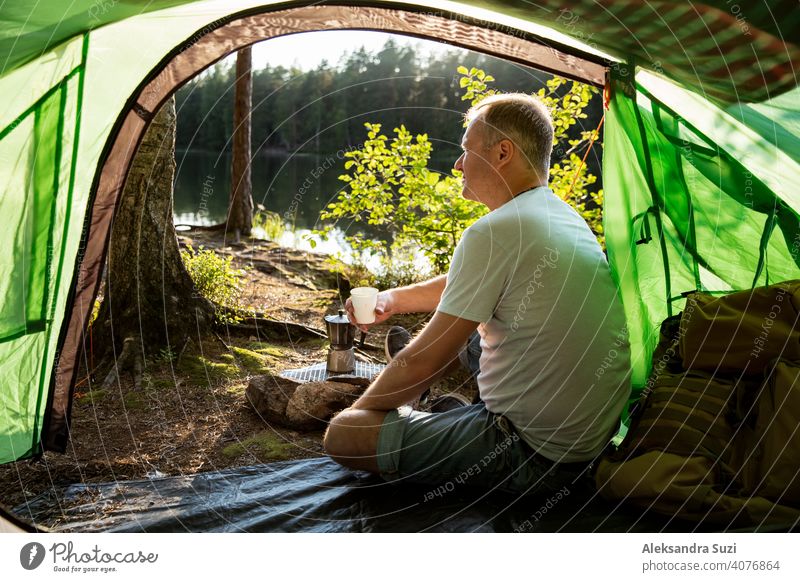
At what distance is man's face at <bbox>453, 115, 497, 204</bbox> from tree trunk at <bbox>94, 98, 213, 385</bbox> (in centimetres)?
250

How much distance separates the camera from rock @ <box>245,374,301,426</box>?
3754 mm

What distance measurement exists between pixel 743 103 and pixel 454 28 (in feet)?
4.35

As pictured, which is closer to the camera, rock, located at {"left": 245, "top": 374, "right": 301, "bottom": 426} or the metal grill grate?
rock, located at {"left": 245, "top": 374, "right": 301, "bottom": 426}

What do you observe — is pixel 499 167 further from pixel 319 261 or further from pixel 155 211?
pixel 319 261

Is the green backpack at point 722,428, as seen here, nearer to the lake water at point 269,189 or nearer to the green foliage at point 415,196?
the green foliage at point 415,196

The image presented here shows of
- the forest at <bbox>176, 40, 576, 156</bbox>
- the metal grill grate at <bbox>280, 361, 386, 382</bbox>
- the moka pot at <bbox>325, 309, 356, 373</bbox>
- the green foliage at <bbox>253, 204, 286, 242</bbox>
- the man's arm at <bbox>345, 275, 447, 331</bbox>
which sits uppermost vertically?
the forest at <bbox>176, 40, 576, 156</bbox>

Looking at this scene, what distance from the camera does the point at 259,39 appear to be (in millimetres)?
3334

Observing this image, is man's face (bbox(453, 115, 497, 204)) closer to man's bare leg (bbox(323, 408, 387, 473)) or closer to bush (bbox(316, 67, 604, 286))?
man's bare leg (bbox(323, 408, 387, 473))

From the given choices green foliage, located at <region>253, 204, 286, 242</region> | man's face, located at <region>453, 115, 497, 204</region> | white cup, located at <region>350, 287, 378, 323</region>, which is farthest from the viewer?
green foliage, located at <region>253, 204, 286, 242</region>

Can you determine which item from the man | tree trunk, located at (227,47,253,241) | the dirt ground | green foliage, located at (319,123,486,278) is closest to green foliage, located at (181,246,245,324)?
the dirt ground

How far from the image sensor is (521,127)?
2.44 metres

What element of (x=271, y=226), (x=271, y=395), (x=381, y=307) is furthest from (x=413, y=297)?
(x=271, y=226)

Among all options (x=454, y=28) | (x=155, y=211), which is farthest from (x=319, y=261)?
(x=454, y=28)

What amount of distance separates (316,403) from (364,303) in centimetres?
85
